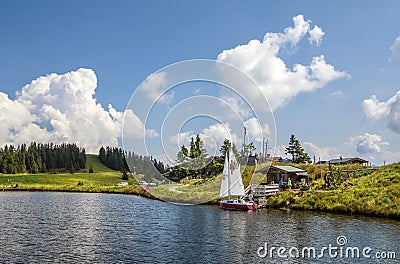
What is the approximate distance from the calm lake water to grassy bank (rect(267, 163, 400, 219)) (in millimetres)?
3860

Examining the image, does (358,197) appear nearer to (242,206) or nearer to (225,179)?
(242,206)

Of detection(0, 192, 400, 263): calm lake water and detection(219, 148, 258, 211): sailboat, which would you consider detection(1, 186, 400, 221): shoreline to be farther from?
detection(219, 148, 258, 211): sailboat

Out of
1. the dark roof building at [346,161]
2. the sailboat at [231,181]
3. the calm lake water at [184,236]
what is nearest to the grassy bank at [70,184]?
the sailboat at [231,181]

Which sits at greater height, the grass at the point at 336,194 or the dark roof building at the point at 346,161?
the dark roof building at the point at 346,161

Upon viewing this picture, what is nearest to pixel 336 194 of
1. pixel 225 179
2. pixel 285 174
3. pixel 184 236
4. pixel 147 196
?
pixel 225 179

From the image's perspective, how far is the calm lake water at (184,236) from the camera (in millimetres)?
29453

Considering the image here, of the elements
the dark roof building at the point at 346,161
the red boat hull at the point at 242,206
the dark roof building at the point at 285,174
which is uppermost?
the dark roof building at the point at 346,161

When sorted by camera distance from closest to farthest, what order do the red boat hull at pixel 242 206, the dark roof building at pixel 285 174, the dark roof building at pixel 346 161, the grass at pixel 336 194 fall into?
the grass at pixel 336 194 < the red boat hull at pixel 242 206 < the dark roof building at pixel 285 174 < the dark roof building at pixel 346 161

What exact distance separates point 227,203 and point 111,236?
88.9 ft

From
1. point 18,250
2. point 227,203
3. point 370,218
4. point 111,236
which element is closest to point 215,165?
point 227,203

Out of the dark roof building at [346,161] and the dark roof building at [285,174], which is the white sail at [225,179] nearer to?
the dark roof building at [285,174]

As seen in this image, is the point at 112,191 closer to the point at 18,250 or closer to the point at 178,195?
the point at 178,195

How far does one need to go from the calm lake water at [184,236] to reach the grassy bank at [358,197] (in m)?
3.86

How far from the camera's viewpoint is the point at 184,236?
1495 inches
